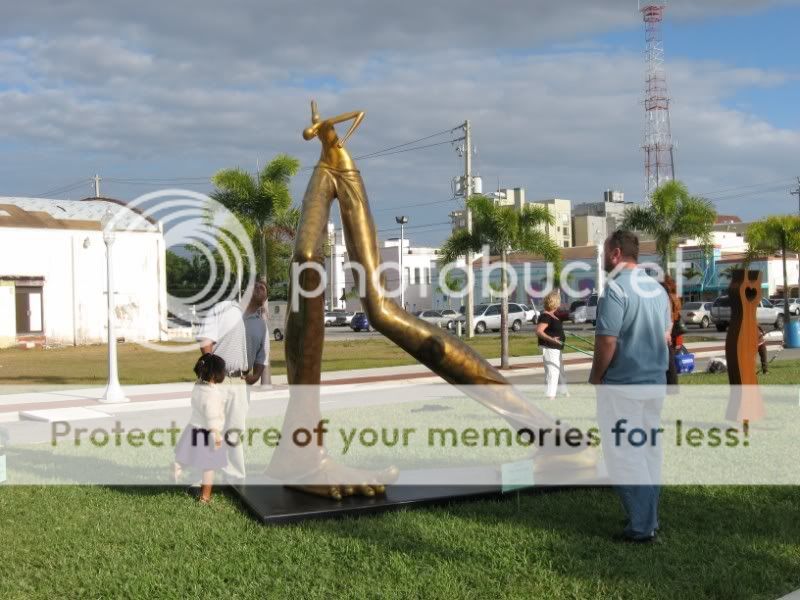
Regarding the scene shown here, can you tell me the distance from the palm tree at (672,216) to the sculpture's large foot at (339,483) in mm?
21509

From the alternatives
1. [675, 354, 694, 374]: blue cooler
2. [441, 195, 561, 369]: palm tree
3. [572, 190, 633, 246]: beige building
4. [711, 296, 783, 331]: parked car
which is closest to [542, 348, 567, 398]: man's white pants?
[675, 354, 694, 374]: blue cooler

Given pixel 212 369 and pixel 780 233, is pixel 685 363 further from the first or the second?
pixel 780 233

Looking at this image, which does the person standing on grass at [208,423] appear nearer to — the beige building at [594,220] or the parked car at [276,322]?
the parked car at [276,322]

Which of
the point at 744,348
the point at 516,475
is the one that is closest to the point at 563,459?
the point at 516,475

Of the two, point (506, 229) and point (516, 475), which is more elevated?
point (506, 229)

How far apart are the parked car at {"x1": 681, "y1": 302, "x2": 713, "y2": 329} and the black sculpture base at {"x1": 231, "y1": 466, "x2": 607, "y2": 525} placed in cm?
3477

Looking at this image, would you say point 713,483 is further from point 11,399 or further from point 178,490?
point 11,399

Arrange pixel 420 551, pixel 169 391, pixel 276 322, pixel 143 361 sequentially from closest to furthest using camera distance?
pixel 420 551
pixel 169 391
pixel 143 361
pixel 276 322

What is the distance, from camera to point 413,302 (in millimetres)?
70688

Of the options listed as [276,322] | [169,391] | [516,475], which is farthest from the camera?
[276,322]

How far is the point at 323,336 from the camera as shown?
679 centimetres

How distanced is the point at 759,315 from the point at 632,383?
114ft

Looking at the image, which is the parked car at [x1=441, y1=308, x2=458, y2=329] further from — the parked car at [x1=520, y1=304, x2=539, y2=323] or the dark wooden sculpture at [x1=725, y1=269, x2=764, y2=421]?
the dark wooden sculpture at [x1=725, y1=269, x2=764, y2=421]

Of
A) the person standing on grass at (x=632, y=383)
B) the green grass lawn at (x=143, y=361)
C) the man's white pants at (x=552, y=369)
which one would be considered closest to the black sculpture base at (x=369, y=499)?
the person standing on grass at (x=632, y=383)
